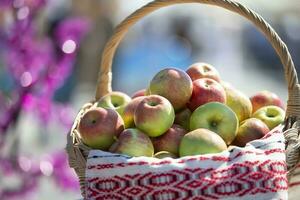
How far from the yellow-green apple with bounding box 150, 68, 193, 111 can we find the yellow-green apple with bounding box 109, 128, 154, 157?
0.18 metres

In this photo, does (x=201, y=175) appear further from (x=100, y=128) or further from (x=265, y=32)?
(x=265, y=32)

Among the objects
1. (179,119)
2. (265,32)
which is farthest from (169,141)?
(265,32)

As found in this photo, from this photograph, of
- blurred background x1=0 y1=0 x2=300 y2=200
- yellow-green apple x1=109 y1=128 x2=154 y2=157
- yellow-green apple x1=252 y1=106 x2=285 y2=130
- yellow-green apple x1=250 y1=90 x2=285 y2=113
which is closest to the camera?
yellow-green apple x1=109 y1=128 x2=154 y2=157

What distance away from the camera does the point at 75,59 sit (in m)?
4.09

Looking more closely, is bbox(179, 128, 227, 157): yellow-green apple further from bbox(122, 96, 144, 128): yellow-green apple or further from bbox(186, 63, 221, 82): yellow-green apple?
bbox(186, 63, 221, 82): yellow-green apple

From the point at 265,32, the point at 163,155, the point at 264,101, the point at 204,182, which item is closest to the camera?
the point at 204,182

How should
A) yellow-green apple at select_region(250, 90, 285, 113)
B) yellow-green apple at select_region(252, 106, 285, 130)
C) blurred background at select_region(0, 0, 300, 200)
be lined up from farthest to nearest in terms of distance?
blurred background at select_region(0, 0, 300, 200), yellow-green apple at select_region(250, 90, 285, 113), yellow-green apple at select_region(252, 106, 285, 130)

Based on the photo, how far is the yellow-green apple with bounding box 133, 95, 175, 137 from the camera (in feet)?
5.71

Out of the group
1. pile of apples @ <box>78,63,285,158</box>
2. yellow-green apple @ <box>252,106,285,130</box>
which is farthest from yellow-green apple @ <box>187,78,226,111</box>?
yellow-green apple @ <box>252,106,285,130</box>

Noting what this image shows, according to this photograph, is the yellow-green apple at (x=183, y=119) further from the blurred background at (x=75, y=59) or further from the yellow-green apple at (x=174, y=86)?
the blurred background at (x=75, y=59)

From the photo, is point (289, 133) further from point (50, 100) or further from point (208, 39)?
point (208, 39)

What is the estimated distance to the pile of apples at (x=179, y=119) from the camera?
5.52ft

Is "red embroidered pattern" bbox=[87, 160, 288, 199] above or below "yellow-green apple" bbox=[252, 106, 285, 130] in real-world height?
below

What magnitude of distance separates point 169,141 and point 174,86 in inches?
7.0
